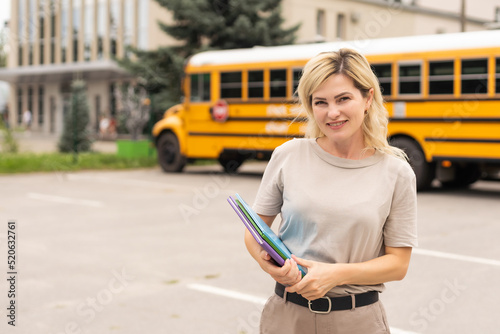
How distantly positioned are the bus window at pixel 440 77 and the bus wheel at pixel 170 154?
6.49m

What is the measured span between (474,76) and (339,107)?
1082 cm

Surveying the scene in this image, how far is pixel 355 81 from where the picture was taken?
219 cm

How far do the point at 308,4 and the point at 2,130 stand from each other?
18.2 meters

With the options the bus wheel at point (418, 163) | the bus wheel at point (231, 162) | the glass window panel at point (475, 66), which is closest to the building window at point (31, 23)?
the bus wheel at point (231, 162)

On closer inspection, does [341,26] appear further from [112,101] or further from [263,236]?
[263,236]

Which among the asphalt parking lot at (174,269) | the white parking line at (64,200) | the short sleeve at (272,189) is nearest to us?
the short sleeve at (272,189)

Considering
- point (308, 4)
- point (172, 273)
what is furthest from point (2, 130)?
point (308, 4)

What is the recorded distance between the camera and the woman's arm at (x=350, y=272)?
6.82 ft

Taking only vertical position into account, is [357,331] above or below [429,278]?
above

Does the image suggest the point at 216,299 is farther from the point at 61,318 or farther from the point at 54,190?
the point at 54,190

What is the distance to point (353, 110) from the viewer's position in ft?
7.22

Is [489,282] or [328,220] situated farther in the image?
[489,282]

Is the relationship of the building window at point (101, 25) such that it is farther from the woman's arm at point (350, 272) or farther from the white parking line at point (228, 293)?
the woman's arm at point (350, 272)

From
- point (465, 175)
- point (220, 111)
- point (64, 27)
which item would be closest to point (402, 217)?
point (465, 175)
